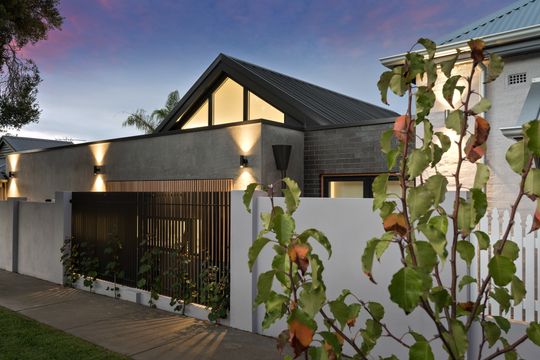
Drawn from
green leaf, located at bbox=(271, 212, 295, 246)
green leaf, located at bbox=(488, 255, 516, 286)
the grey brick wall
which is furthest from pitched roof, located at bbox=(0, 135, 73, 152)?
green leaf, located at bbox=(488, 255, 516, 286)

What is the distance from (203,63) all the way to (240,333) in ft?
59.5

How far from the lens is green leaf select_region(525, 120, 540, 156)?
1.37m

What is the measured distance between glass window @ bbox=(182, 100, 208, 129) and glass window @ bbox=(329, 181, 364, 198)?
4.75m

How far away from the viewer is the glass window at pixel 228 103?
11477 mm

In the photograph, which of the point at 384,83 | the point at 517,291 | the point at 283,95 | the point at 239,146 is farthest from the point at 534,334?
the point at 283,95

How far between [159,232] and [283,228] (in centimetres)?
591

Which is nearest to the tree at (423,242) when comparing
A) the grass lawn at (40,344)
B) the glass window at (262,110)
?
the grass lawn at (40,344)

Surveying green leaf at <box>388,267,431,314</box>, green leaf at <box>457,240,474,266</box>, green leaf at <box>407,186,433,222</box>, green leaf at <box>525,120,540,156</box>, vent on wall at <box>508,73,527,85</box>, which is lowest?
green leaf at <box>388,267,431,314</box>

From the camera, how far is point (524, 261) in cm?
389

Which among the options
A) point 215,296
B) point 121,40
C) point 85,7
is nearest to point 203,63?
point 121,40

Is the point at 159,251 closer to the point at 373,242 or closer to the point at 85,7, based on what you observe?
the point at 373,242

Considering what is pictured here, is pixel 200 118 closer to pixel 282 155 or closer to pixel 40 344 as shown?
pixel 282 155

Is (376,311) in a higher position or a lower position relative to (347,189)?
lower

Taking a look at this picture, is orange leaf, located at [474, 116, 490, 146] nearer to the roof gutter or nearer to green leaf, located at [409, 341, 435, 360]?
green leaf, located at [409, 341, 435, 360]
